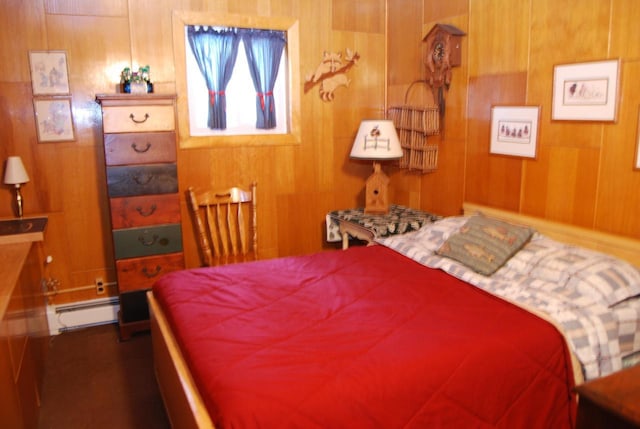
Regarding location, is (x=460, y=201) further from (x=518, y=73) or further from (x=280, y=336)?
(x=280, y=336)

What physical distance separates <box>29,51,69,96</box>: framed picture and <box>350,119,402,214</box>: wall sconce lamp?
6.86 ft

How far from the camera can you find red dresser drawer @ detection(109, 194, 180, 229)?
338 cm

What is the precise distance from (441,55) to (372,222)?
1.26m

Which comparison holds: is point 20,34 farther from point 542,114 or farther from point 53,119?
point 542,114

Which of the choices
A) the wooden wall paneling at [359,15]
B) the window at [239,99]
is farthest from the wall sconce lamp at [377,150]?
the wooden wall paneling at [359,15]

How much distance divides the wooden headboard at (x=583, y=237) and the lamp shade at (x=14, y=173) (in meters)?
3.05

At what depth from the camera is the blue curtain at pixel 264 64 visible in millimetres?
4012

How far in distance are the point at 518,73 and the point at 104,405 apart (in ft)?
9.97

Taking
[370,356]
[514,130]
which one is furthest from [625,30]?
[370,356]

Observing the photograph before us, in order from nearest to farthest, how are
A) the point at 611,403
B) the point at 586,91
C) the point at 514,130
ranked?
1. the point at 611,403
2. the point at 586,91
3. the point at 514,130

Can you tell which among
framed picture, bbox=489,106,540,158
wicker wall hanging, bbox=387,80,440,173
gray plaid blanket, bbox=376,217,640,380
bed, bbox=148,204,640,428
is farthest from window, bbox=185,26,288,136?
gray plaid blanket, bbox=376,217,640,380

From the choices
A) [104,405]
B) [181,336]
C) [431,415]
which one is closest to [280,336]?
[181,336]

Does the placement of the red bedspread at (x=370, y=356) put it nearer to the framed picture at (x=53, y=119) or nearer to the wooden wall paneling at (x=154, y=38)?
the framed picture at (x=53, y=119)

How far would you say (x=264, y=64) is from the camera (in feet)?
13.4
